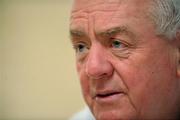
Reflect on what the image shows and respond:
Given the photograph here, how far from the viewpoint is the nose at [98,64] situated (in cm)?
120

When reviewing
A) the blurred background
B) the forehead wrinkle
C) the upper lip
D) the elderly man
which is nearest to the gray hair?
the elderly man

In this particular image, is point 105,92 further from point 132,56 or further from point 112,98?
point 132,56

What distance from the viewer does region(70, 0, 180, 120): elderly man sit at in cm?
121

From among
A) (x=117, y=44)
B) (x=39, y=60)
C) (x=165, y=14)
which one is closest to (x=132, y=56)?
(x=117, y=44)

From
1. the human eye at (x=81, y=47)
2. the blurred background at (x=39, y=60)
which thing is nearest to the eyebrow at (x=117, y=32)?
the human eye at (x=81, y=47)

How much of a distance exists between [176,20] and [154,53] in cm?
12

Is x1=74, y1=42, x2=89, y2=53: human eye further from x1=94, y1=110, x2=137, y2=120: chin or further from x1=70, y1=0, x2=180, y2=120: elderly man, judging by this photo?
x1=94, y1=110, x2=137, y2=120: chin

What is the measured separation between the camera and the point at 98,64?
1200 mm

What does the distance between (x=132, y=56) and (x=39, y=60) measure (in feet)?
4.29

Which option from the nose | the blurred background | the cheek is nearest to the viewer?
the nose

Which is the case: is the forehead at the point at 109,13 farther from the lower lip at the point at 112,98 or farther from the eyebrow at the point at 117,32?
the lower lip at the point at 112,98

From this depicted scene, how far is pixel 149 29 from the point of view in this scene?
4.01ft

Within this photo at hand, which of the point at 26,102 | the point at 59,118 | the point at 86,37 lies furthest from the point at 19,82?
the point at 86,37

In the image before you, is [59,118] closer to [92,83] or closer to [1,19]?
[1,19]
